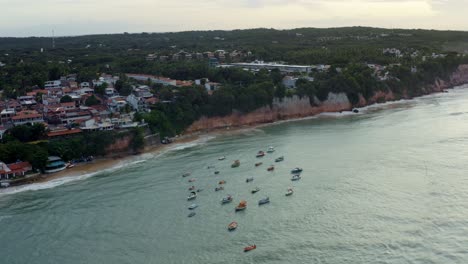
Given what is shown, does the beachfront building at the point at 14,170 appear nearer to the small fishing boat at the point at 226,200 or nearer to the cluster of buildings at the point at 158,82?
the small fishing boat at the point at 226,200

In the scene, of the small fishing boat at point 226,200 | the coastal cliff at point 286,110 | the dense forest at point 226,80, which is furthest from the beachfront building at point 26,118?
the small fishing boat at point 226,200

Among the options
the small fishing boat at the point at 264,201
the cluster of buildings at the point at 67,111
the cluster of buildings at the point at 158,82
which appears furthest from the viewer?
the cluster of buildings at the point at 158,82

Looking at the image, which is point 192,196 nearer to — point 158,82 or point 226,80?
point 158,82

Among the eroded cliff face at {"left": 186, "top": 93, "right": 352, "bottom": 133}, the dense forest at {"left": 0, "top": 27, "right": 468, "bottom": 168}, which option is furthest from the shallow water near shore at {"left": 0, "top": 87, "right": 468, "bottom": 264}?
the eroded cliff face at {"left": 186, "top": 93, "right": 352, "bottom": 133}

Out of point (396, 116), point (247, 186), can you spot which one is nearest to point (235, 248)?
point (247, 186)

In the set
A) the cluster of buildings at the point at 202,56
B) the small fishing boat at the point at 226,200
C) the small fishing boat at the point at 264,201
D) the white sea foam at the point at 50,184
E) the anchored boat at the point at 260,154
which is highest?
the cluster of buildings at the point at 202,56

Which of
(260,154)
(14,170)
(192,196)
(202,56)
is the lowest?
(192,196)

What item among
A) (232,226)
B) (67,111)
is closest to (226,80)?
(67,111)

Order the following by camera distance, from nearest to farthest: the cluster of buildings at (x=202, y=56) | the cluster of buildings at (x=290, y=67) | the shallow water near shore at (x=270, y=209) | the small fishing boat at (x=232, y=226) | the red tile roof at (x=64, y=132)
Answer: the shallow water near shore at (x=270, y=209), the small fishing boat at (x=232, y=226), the red tile roof at (x=64, y=132), the cluster of buildings at (x=290, y=67), the cluster of buildings at (x=202, y=56)

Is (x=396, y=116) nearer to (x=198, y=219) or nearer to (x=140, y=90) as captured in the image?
(x=140, y=90)
